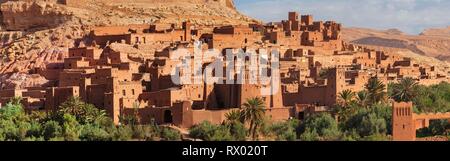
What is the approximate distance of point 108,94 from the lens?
36.8 metres

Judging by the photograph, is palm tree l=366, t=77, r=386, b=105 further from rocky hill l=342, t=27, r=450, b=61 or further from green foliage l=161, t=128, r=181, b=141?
rocky hill l=342, t=27, r=450, b=61

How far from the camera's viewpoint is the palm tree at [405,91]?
3956cm

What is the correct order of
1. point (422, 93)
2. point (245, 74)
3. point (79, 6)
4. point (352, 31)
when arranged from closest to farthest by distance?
1. point (245, 74)
2. point (422, 93)
3. point (79, 6)
4. point (352, 31)

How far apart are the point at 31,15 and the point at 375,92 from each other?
15918 mm

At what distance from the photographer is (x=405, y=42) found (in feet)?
291

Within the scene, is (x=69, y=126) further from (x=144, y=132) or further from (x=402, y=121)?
(x=402, y=121)

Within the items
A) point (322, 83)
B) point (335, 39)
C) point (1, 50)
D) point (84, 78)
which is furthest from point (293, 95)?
point (1, 50)

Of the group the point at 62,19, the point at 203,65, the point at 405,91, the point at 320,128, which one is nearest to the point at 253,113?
the point at 320,128

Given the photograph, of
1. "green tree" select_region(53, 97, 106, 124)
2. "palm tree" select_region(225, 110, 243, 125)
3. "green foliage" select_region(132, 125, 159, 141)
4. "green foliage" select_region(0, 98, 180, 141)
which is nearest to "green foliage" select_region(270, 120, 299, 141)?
"palm tree" select_region(225, 110, 243, 125)

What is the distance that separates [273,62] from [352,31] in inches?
2379

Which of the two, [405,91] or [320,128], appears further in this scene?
[405,91]

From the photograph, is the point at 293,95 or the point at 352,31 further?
A: the point at 352,31

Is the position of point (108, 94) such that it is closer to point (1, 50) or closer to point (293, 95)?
point (293, 95)

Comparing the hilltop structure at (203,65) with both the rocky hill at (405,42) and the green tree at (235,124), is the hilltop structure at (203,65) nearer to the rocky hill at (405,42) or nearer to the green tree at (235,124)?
the green tree at (235,124)
